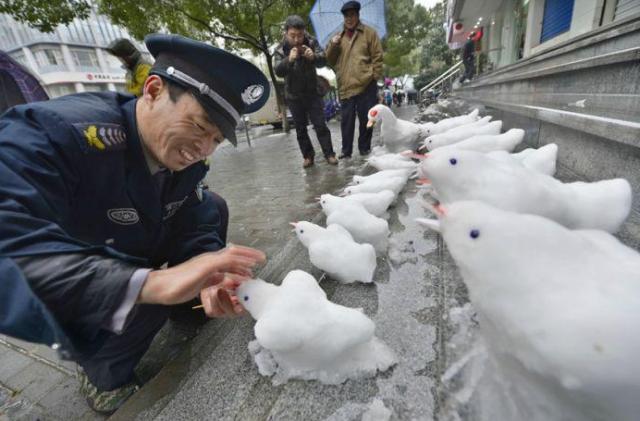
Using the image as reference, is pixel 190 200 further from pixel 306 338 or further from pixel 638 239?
pixel 638 239

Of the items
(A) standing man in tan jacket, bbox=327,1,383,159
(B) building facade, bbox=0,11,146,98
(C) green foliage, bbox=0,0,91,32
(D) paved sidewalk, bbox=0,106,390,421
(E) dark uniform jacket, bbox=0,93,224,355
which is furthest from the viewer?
(B) building facade, bbox=0,11,146,98

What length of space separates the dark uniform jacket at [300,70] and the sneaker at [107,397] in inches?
177

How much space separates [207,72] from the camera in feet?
5.38

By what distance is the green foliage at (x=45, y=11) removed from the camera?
825cm

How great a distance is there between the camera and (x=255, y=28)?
14.1 meters

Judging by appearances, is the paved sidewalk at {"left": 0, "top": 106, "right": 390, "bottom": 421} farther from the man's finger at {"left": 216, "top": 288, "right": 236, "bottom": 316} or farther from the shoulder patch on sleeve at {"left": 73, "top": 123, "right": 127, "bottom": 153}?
the shoulder patch on sleeve at {"left": 73, "top": 123, "right": 127, "bottom": 153}

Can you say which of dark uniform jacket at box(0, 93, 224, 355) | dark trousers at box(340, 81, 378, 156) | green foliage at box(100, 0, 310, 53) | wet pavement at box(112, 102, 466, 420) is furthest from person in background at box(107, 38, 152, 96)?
green foliage at box(100, 0, 310, 53)

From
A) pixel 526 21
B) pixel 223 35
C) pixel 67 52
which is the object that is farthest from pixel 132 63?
pixel 67 52

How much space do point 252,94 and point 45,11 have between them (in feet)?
35.9

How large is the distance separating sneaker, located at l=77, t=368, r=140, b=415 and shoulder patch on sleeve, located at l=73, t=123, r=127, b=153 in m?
1.18

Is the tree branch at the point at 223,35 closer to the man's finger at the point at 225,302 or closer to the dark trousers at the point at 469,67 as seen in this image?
the dark trousers at the point at 469,67

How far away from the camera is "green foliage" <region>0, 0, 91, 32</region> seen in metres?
8.25

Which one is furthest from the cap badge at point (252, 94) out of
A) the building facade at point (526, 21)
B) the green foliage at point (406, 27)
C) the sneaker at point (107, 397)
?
the green foliage at point (406, 27)

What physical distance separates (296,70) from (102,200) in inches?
155
